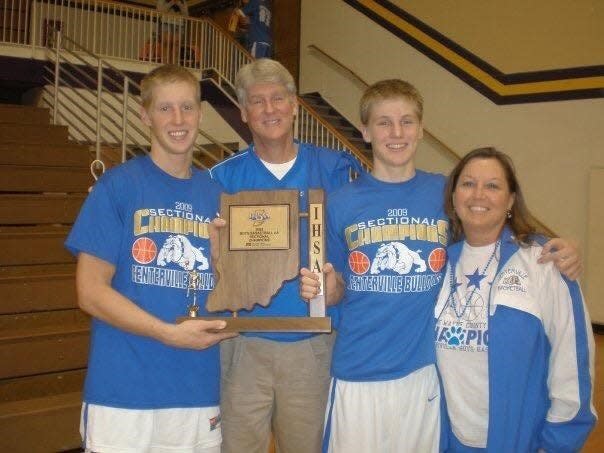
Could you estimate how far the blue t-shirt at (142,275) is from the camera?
6.18ft

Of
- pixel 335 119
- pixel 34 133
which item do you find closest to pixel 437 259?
pixel 34 133

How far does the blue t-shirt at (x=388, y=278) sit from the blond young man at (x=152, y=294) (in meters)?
0.46

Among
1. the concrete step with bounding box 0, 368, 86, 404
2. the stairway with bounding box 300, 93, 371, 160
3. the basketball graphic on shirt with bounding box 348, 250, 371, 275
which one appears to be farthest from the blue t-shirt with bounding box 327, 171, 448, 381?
the stairway with bounding box 300, 93, 371, 160

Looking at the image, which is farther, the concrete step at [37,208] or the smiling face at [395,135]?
the concrete step at [37,208]

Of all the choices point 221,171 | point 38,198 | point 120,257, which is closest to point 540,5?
point 38,198

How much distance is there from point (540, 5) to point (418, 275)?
697 cm

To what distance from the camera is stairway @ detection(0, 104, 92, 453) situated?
3545mm

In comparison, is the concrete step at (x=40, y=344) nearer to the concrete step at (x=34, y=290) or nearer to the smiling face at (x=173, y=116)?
the concrete step at (x=34, y=290)

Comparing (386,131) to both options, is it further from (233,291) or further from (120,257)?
(120,257)

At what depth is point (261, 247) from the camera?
2.10 meters

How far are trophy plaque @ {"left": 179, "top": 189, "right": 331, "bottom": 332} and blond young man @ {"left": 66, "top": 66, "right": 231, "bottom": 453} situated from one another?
0.07m

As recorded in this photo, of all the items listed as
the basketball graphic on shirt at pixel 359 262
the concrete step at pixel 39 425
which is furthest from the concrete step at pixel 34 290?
the basketball graphic on shirt at pixel 359 262

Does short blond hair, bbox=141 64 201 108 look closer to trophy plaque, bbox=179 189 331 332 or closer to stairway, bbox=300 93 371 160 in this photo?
trophy plaque, bbox=179 189 331 332

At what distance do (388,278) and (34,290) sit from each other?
10.7 feet
